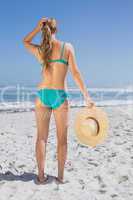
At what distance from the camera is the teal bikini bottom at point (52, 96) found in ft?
14.9

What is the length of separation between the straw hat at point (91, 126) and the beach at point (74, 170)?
0.64 m

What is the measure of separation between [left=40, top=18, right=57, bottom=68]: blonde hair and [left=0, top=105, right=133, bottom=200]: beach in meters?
1.65

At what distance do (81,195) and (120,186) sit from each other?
630 millimetres

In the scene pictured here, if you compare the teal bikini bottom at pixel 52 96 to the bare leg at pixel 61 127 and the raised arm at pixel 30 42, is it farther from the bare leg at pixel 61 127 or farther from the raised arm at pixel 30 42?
the raised arm at pixel 30 42

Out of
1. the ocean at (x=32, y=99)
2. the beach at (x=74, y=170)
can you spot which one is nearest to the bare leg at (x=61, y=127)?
the beach at (x=74, y=170)

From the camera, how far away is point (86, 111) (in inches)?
188

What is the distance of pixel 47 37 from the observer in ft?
14.5

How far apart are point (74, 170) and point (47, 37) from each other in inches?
87.4

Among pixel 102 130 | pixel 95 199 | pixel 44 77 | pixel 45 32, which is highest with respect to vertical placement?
pixel 45 32

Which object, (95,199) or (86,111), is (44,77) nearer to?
(86,111)

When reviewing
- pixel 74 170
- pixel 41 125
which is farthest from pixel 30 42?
pixel 74 170

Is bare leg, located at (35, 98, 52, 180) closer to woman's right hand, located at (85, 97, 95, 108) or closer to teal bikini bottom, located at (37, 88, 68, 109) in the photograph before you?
teal bikini bottom, located at (37, 88, 68, 109)

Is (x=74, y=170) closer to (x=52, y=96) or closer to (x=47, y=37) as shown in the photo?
(x=52, y=96)

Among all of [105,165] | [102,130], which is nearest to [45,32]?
[102,130]
